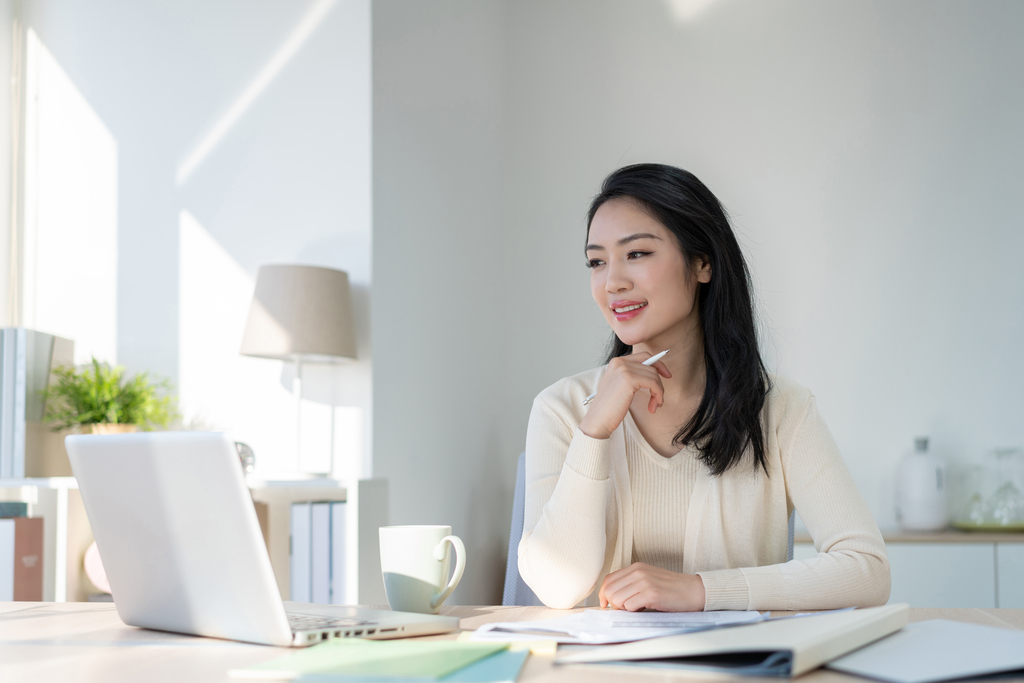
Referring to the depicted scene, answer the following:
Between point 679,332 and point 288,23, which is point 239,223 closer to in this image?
point 288,23

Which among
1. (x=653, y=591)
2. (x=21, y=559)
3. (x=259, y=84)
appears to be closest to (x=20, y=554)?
(x=21, y=559)

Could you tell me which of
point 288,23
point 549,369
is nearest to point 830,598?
point 288,23

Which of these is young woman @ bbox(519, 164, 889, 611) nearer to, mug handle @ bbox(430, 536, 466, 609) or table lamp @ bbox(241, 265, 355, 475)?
mug handle @ bbox(430, 536, 466, 609)

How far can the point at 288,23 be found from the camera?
244 cm

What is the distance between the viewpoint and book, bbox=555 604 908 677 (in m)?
0.58

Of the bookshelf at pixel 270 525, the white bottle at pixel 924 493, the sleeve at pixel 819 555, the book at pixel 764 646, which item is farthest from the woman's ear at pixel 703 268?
the white bottle at pixel 924 493

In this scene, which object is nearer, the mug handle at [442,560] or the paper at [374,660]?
the paper at [374,660]

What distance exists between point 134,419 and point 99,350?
37cm

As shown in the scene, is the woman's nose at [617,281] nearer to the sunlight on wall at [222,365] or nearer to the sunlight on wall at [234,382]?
the sunlight on wall at [234,382]

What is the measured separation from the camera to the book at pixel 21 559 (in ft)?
6.33

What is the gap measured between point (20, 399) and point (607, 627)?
1.97m

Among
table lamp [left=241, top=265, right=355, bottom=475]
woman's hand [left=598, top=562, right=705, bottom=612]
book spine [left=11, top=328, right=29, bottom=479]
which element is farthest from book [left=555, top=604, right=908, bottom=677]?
book spine [left=11, top=328, right=29, bottom=479]

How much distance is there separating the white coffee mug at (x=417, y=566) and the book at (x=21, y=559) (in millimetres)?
1440

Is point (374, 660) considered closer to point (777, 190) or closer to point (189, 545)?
point (189, 545)
